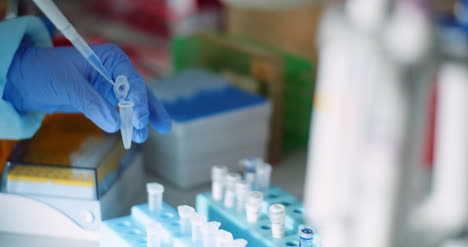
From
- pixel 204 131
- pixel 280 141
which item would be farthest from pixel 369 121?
pixel 280 141

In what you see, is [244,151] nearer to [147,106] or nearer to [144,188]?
[144,188]

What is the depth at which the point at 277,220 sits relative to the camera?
3.14 ft

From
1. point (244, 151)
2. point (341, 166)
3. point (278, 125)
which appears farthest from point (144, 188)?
point (341, 166)

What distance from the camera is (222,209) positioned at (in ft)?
3.49

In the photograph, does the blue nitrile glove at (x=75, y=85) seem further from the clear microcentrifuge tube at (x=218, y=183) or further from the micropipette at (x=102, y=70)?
the clear microcentrifuge tube at (x=218, y=183)

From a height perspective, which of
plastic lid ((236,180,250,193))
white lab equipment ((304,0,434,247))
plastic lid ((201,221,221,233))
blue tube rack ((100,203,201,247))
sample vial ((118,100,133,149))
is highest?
white lab equipment ((304,0,434,247))

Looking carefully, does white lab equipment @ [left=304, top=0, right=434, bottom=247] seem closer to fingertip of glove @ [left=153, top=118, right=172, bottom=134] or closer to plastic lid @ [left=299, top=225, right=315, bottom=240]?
plastic lid @ [left=299, top=225, right=315, bottom=240]

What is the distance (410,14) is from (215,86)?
93 centimetres

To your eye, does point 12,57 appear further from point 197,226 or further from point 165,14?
point 165,14

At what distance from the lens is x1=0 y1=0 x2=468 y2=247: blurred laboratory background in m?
0.53

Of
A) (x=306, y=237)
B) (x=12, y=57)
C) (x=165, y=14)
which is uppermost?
(x=12, y=57)

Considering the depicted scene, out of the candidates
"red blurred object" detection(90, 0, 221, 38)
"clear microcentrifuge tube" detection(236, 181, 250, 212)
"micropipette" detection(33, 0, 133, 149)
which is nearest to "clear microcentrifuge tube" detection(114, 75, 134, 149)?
"micropipette" detection(33, 0, 133, 149)

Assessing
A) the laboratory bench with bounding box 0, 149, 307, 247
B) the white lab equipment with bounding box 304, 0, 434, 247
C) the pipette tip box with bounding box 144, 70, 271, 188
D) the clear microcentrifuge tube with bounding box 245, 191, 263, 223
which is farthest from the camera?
the pipette tip box with bounding box 144, 70, 271, 188

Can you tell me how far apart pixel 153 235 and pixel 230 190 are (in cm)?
20
